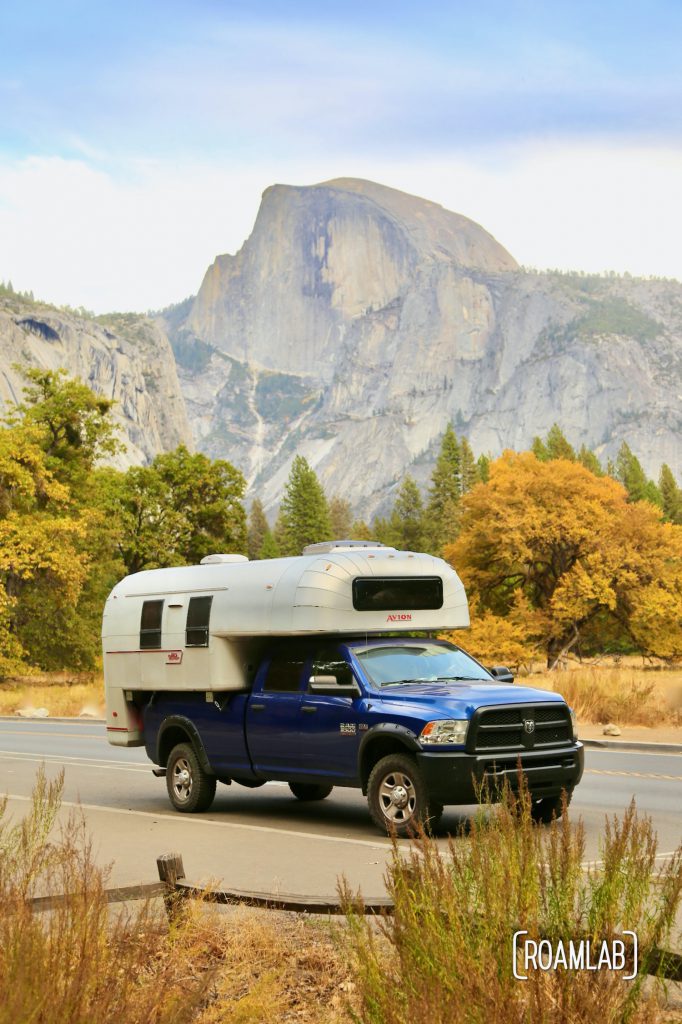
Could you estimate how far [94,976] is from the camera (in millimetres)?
4527

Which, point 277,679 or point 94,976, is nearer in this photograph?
point 94,976

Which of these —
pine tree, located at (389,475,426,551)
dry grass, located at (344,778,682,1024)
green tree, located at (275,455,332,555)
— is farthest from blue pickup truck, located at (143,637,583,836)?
pine tree, located at (389,475,426,551)

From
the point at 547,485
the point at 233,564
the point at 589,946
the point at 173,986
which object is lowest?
the point at 173,986

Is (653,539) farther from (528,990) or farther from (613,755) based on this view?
(528,990)

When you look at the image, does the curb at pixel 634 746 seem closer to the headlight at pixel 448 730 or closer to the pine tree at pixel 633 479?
the headlight at pixel 448 730

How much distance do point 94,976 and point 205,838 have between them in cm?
786

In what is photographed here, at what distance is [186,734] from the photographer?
14594mm

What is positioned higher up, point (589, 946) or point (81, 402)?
point (81, 402)

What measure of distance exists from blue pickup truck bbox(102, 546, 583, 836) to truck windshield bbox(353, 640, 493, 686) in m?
0.02

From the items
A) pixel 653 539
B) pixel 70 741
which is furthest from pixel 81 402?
pixel 70 741

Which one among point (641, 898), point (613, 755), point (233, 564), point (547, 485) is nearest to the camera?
point (641, 898)

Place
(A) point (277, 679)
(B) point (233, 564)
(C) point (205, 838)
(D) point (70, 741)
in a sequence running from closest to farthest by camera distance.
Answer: (C) point (205, 838)
(A) point (277, 679)
(B) point (233, 564)
(D) point (70, 741)

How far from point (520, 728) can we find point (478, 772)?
0.68 m

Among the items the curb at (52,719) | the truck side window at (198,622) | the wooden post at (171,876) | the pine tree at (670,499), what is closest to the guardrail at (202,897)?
the wooden post at (171,876)
